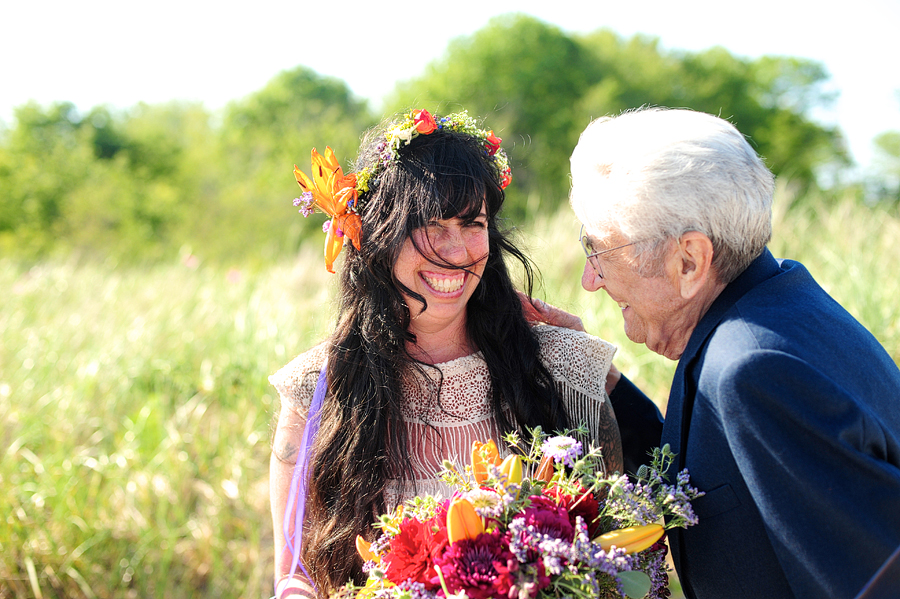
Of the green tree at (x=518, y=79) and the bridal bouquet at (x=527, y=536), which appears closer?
the bridal bouquet at (x=527, y=536)

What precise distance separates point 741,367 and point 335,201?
4.47 feet

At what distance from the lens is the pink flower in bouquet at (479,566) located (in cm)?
119

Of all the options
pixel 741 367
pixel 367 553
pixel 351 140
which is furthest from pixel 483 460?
pixel 351 140

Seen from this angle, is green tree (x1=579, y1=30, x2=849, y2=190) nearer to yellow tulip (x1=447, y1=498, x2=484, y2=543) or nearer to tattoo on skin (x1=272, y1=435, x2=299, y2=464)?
tattoo on skin (x1=272, y1=435, x2=299, y2=464)

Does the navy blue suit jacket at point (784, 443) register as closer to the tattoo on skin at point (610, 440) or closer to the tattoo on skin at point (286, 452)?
the tattoo on skin at point (610, 440)

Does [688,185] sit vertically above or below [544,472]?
above

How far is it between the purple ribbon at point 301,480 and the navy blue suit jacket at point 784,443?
113 cm

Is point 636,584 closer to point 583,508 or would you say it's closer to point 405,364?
point 583,508

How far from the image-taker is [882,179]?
25.6 meters

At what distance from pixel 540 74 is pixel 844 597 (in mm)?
32465

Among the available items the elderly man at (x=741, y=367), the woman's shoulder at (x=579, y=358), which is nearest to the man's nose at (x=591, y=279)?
the elderly man at (x=741, y=367)

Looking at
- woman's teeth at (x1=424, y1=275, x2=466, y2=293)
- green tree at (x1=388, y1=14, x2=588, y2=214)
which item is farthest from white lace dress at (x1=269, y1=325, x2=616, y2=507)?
green tree at (x1=388, y1=14, x2=588, y2=214)

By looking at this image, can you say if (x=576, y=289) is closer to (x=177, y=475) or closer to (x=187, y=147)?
(x=177, y=475)

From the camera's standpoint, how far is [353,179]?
7.02ft
